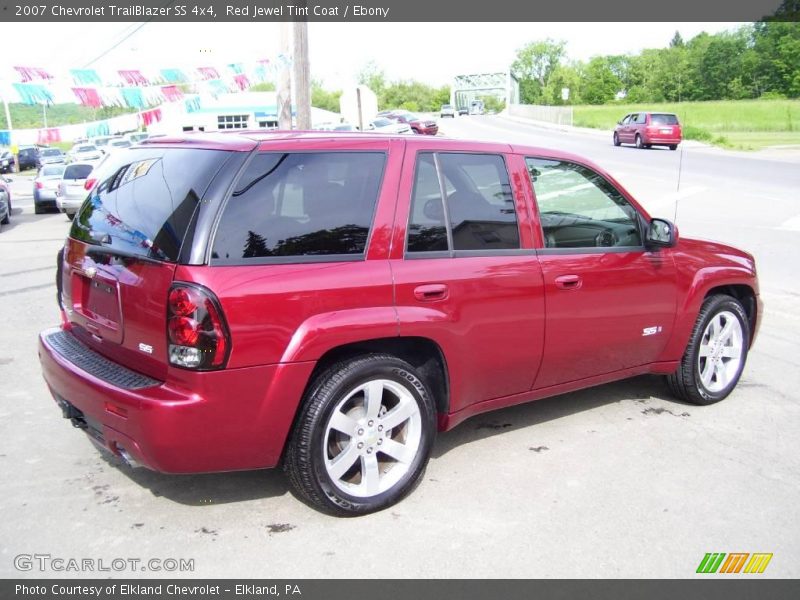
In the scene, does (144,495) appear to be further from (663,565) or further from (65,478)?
(663,565)

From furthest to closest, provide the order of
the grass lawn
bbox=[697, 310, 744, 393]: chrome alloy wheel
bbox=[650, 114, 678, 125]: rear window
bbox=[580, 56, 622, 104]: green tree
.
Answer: bbox=[580, 56, 622, 104]: green tree < the grass lawn < bbox=[650, 114, 678, 125]: rear window < bbox=[697, 310, 744, 393]: chrome alloy wheel

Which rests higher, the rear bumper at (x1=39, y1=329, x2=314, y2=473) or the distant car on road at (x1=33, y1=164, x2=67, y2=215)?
the rear bumper at (x1=39, y1=329, x2=314, y2=473)

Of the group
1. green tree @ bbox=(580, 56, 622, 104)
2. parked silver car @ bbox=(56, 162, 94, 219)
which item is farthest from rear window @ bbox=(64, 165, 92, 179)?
green tree @ bbox=(580, 56, 622, 104)

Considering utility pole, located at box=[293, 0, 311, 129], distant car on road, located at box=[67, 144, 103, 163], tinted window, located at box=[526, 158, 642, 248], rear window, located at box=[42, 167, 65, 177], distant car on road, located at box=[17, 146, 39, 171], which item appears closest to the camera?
tinted window, located at box=[526, 158, 642, 248]

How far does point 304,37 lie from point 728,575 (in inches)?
457

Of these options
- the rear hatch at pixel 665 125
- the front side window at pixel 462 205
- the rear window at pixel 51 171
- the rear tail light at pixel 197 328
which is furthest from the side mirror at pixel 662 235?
the rear hatch at pixel 665 125

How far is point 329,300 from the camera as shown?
11.4 feet

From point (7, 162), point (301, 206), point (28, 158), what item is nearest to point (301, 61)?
point (301, 206)

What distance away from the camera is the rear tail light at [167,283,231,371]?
3209 millimetres

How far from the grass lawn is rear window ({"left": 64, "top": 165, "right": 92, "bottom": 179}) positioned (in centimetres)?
3352

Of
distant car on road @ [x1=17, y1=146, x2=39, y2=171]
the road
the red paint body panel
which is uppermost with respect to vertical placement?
the red paint body panel

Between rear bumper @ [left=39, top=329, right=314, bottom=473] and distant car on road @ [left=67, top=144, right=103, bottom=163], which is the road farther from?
distant car on road @ [left=67, top=144, right=103, bottom=163]

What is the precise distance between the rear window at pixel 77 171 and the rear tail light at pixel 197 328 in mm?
18026

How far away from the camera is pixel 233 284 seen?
3260 mm
